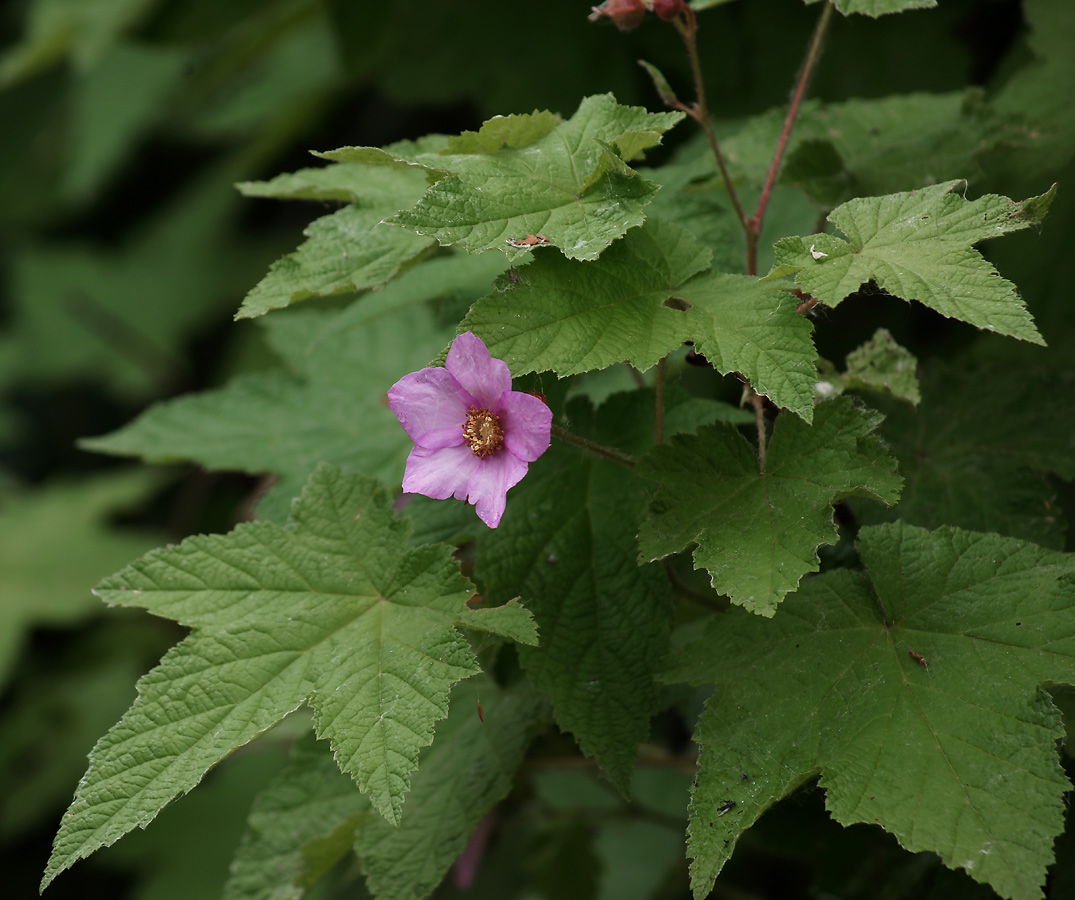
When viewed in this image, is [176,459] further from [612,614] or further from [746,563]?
[746,563]

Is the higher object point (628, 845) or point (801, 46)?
point (801, 46)

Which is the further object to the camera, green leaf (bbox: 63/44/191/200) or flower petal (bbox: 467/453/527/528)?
green leaf (bbox: 63/44/191/200)

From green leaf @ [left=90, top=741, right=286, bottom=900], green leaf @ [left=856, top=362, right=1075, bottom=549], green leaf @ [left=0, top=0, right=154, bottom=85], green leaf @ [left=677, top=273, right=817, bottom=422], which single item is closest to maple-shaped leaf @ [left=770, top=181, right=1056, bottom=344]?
green leaf @ [left=677, top=273, right=817, bottom=422]

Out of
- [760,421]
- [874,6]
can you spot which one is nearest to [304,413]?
[760,421]

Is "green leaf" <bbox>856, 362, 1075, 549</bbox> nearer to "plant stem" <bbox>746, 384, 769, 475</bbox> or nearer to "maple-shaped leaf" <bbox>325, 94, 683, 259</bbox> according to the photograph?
"plant stem" <bbox>746, 384, 769, 475</bbox>

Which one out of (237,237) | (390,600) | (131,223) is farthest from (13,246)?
(390,600)

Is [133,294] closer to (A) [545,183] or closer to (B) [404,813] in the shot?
(B) [404,813]

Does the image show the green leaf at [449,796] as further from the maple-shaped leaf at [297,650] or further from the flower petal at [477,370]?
the flower petal at [477,370]

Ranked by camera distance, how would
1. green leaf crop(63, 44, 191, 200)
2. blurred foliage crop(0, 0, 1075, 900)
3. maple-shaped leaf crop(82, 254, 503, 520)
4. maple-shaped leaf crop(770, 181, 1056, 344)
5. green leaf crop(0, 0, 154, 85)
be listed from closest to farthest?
1. maple-shaped leaf crop(770, 181, 1056, 344)
2. maple-shaped leaf crop(82, 254, 503, 520)
3. blurred foliage crop(0, 0, 1075, 900)
4. green leaf crop(0, 0, 154, 85)
5. green leaf crop(63, 44, 191, 200)
